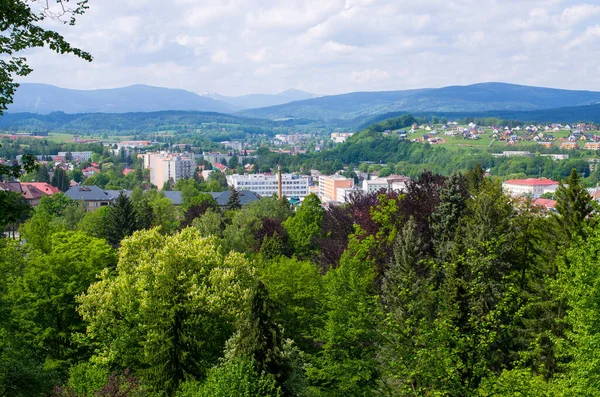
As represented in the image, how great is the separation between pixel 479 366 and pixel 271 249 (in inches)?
925

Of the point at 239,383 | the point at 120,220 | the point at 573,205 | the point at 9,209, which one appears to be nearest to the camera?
the point at 9,209

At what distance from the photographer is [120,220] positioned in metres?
45.3

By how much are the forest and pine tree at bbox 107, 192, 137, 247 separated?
49.8ft

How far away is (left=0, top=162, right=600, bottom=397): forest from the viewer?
48.6 ft

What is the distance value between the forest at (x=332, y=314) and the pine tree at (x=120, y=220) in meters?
15.2

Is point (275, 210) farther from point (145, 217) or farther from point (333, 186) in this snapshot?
point (333, 186)

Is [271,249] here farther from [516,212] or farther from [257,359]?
[257,359]

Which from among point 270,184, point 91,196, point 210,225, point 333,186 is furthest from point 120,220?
point 270,184

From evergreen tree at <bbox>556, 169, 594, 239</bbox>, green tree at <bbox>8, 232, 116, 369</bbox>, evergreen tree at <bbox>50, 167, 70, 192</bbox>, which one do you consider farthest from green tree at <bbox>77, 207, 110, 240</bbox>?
evergreen tree at <bbox>50, 167, 70, 192</bbox>

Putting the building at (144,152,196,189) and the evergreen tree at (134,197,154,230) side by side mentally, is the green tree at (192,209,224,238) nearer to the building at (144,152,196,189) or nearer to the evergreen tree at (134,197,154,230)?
the evergreen tree at (134,197,154,230)

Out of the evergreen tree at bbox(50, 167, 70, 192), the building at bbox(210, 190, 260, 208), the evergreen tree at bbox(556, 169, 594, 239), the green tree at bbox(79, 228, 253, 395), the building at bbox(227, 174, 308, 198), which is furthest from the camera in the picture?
the building at bbox(227, 174, 308, 198)

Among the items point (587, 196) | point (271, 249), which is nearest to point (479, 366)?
point (587, 196)

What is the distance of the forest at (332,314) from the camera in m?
14.8

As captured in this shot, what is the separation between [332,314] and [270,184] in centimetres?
13680
